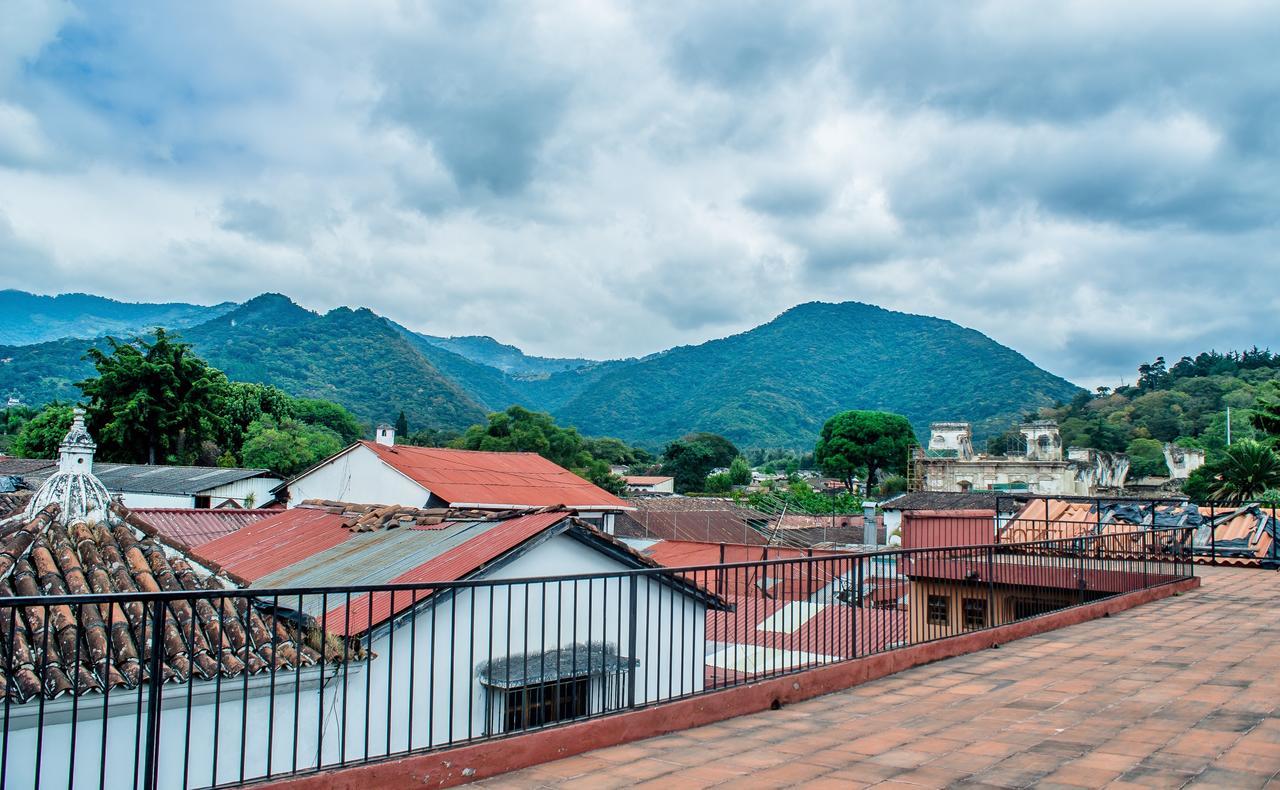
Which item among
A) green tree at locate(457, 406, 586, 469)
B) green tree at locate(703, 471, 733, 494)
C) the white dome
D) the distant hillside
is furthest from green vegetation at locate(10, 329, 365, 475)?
the distant hillside

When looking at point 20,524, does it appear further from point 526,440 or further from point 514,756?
point 526,440

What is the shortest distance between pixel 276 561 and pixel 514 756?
33.2 feet

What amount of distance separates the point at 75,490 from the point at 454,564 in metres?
3.85

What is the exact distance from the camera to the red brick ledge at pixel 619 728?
12.5ft

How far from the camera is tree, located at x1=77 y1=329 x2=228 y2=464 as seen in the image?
4391cm

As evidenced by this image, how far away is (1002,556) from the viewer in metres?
11.4

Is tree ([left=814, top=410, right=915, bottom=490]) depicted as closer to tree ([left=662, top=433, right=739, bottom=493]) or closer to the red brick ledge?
tree ([left=662, top=433, right=739, bottom=493])

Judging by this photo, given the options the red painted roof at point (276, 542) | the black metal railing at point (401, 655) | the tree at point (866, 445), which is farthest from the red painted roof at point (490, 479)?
the tree at point (866, 445)

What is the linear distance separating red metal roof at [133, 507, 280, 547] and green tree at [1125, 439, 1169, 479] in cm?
7721

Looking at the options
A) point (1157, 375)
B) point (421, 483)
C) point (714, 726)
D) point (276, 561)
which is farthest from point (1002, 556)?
point (1157, 375)

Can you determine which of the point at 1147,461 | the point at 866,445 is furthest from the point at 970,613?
the point at 1147,461

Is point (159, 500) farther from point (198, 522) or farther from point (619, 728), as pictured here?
point (619, 728)

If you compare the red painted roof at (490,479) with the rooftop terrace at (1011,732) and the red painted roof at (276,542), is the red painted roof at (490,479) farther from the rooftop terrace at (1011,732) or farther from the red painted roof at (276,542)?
the rooftop terrace at (1011,732)

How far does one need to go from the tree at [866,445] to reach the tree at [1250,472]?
50.1 m
